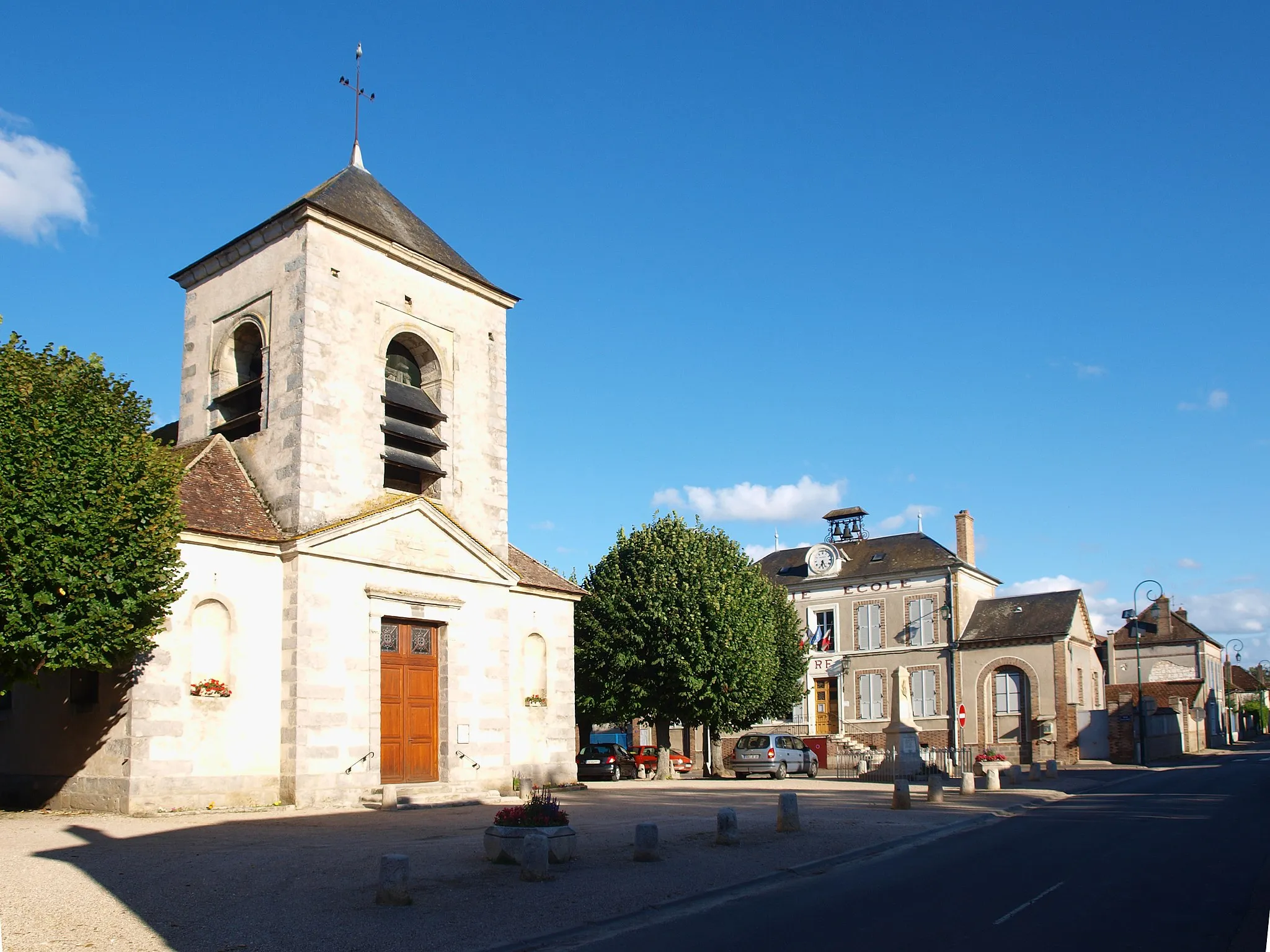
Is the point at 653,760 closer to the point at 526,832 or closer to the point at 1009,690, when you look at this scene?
the point at 1009,690

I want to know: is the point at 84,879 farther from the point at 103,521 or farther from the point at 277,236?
the point at 277,236

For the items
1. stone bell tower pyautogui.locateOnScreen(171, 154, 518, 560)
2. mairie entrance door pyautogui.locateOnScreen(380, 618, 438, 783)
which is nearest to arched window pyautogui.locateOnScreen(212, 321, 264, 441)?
stone bell tower pyautogui.locateOnScreen(171, 154, 518, 560)

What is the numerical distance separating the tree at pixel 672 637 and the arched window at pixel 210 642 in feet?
46.3

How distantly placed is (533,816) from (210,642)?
867cm

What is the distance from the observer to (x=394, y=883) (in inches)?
377

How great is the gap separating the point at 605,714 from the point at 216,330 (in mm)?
17311

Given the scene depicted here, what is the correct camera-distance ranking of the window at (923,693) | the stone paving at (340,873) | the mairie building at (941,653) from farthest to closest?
the window at (923,693) → the mairie building at (941,653) → the stone paving at (340,873)

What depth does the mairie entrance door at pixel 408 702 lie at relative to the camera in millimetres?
20422

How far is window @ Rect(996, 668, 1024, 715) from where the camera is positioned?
143ft

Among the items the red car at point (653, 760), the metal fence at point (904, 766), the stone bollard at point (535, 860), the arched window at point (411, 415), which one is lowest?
the red car at point (653, 760)

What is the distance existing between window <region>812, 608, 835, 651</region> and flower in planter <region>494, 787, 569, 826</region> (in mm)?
37940

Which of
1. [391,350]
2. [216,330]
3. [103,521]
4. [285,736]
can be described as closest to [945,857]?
[285,736]

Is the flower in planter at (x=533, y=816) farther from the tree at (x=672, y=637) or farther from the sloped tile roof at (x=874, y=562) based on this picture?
the sloped tile roof at (x=874, y=562)

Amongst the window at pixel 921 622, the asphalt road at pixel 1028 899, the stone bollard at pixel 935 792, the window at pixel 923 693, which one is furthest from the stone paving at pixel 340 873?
the window at pixel 921 622
